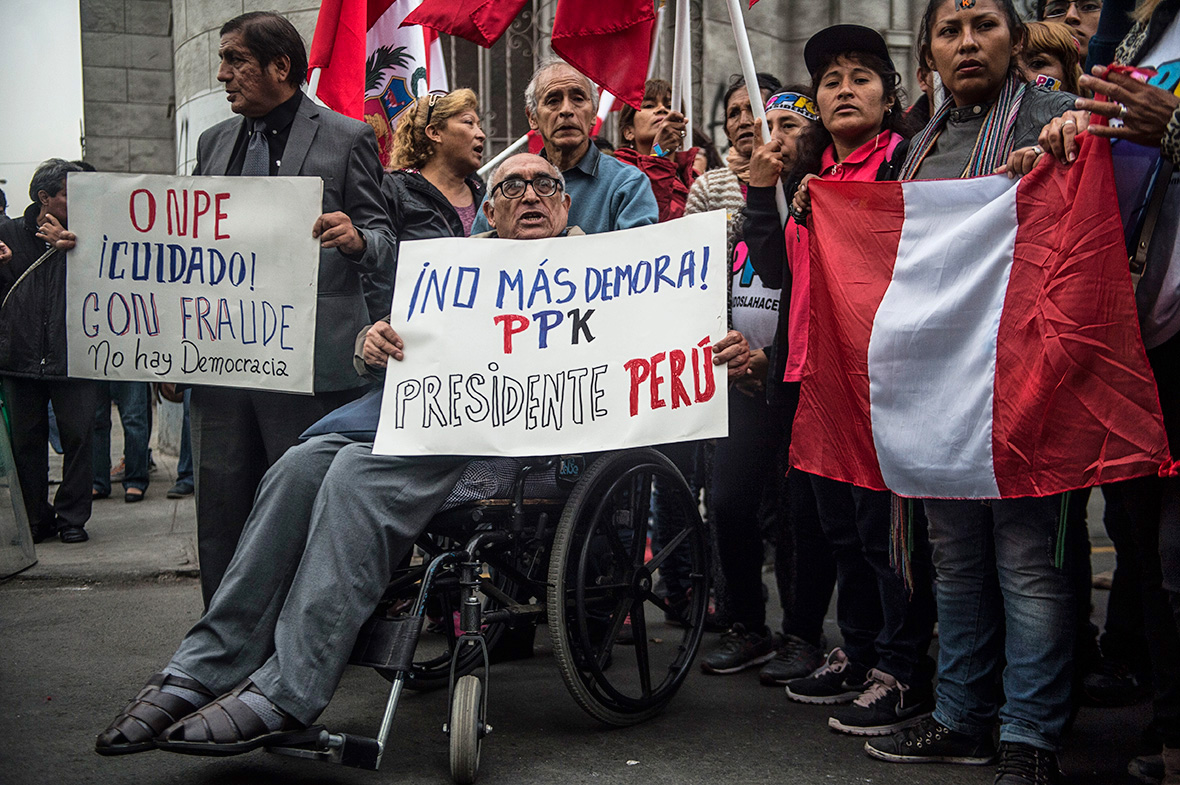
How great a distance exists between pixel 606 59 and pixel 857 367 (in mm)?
2148

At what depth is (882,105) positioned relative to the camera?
328 centimetres

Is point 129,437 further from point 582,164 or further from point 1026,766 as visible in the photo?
point 1026,766

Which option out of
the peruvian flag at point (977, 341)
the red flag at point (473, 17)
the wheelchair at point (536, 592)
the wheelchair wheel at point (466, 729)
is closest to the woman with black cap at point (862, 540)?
the peruvian flag at point (977, 341)

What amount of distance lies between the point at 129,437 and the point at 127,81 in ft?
20.2

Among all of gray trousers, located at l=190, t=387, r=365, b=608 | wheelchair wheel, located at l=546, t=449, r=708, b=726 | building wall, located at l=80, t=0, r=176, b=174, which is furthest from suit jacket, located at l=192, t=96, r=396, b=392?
building wall, located at l=80, t=0, r=176, b=174

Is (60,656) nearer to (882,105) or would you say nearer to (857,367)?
(857,367)

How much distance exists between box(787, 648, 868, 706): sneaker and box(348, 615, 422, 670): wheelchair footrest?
53.5 inches

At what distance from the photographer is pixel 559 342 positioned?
3.03 meters

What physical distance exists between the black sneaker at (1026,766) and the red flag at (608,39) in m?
2.99

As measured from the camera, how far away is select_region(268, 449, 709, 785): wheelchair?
2623mm

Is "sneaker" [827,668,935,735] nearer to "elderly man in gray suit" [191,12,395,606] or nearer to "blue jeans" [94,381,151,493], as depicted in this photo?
"elderly man in gray suit" [191,12,395,606]

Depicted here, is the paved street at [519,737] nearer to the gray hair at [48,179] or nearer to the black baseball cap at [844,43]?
the black baseball cap at [844,43]

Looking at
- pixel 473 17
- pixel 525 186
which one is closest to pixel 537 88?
pixel 525 186

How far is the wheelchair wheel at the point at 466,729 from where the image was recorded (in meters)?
2.59
